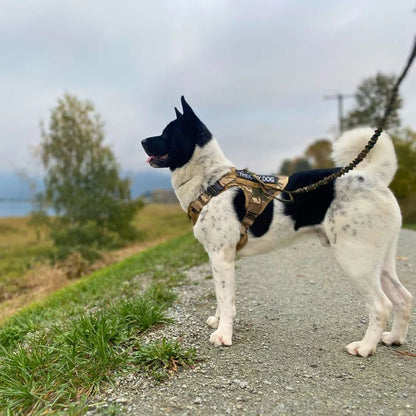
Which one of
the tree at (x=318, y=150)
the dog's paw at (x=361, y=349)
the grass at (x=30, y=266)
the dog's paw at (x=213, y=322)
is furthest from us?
the tree at (x=318, y=150)

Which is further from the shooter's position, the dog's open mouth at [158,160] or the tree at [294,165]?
the tree at [294,165]

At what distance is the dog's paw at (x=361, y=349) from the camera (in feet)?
11.1

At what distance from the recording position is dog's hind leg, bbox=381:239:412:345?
3.52m

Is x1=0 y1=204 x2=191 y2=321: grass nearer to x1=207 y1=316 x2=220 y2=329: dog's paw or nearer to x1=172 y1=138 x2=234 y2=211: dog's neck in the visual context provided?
x1=207 y1=316 x2=220 y2=329: dog's paw

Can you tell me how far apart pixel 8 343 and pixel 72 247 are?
1651 cm

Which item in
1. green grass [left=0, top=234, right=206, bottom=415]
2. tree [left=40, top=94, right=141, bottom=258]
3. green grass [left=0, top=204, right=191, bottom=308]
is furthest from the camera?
tree [left=40, top=94, right=141, bottom=258]

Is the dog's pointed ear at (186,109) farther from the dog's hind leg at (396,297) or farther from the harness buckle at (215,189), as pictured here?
the dog's hind leg at (396,297)

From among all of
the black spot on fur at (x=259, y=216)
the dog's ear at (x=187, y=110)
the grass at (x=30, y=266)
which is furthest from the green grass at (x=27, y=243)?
the black spot on fur at (x=259, y=216)

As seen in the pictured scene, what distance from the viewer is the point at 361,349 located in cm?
339

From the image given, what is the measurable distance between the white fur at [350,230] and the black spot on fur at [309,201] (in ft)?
0.17

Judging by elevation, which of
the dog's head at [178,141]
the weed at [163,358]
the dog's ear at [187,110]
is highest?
the dog's ear at [187,110]

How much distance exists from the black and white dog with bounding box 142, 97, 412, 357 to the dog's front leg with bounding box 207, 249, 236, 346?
1cm

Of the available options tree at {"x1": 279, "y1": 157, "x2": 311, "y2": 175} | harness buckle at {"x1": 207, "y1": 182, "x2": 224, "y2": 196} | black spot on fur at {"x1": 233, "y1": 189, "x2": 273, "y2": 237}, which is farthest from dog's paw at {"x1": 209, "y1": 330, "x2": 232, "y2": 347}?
tree at {"x1": 279, "y1": 157, "x2": 311, "y2": 175}

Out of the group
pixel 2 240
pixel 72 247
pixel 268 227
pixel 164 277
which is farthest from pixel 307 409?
pixel 2 240
